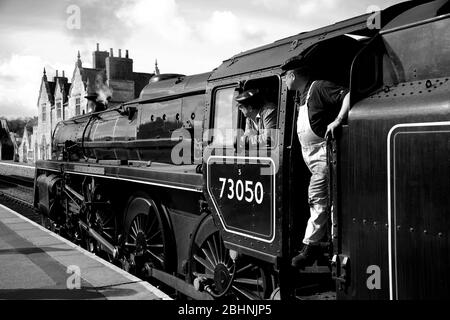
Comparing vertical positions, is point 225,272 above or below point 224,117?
below

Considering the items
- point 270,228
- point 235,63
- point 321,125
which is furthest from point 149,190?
point 321,125

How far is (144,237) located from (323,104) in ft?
12.6

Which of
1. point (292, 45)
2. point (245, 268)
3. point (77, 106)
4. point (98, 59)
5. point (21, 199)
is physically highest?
point (98, 59)

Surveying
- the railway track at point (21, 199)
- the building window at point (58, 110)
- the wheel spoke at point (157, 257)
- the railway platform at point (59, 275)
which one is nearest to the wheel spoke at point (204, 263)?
the railway platform at point (59, 275)

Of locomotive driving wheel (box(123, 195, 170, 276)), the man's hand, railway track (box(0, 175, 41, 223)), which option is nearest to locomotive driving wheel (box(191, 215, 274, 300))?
locomotive driving wheel (box(123, 195, 170, 276))

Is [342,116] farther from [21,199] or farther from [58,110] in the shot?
[58,110]

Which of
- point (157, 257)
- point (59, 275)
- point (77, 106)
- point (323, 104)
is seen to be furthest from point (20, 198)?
point (77, 106)

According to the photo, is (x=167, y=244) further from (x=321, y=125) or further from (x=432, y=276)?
(x=432, y=276)

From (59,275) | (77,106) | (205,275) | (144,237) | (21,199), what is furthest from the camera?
(77,106)

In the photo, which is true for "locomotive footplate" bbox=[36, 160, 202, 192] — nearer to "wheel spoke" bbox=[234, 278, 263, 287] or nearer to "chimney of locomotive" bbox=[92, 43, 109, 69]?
"wheel spoke" bbox=[234, 278, 263, 287]

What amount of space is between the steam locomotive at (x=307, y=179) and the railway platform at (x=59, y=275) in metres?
0.54

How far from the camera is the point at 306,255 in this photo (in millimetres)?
3373

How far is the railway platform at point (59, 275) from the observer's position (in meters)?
5.02

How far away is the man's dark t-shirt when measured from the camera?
3344mm
